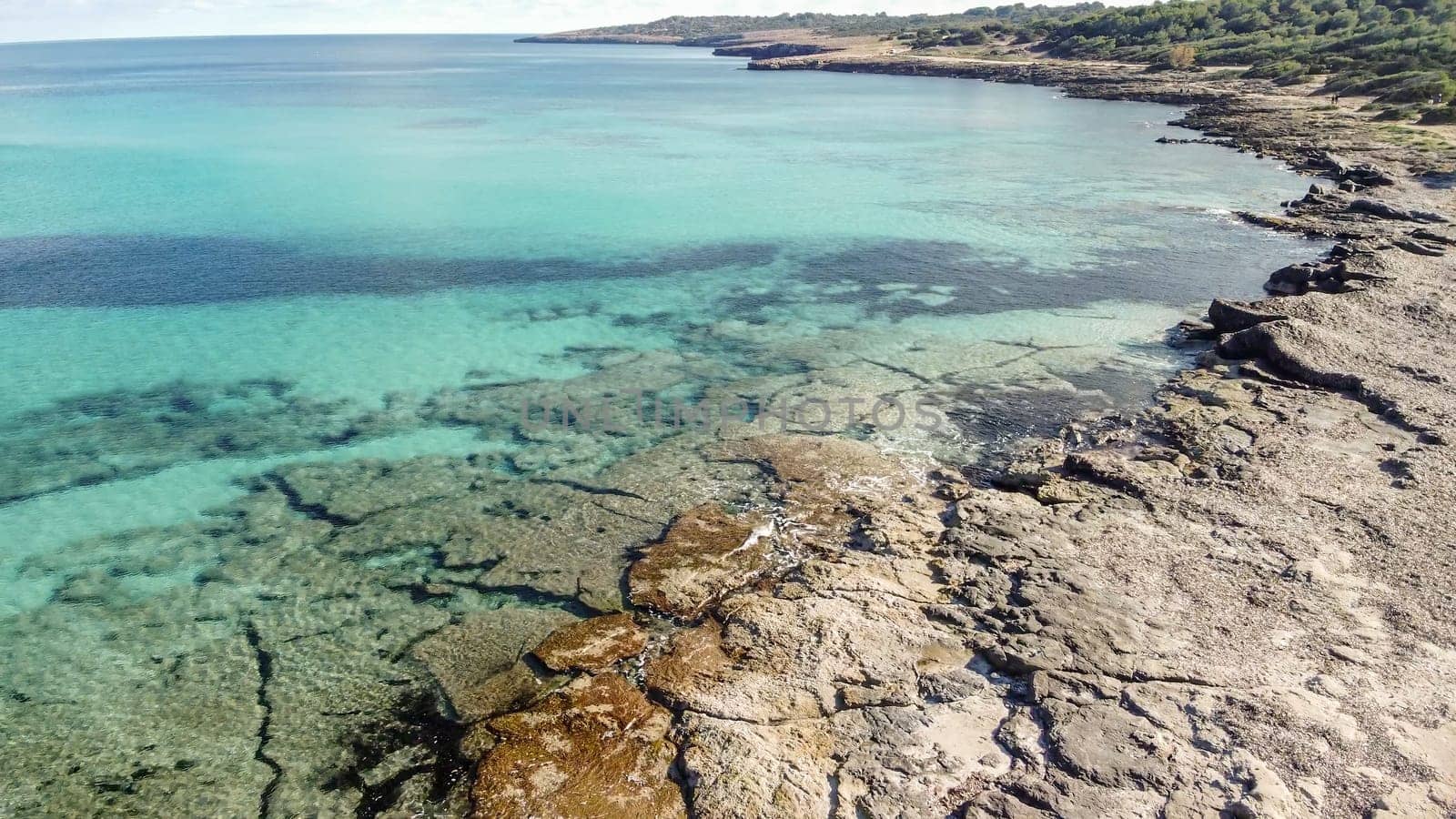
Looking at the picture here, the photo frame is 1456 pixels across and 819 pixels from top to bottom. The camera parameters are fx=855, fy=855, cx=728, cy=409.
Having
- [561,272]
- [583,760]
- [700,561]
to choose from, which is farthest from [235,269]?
[583,760]

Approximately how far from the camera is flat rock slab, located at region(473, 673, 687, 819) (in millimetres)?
7105

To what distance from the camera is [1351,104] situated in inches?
1779

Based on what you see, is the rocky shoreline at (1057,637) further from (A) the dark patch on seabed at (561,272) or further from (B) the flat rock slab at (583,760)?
(A) the dark patch on seabed at (561,272)

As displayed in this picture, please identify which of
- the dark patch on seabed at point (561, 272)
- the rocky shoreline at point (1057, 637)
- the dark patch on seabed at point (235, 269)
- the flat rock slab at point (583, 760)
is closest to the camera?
the rocky shoreline at point (1057, 637)

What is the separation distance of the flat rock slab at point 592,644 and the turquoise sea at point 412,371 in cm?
37

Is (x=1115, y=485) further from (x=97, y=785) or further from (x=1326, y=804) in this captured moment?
(x=97, y=785)

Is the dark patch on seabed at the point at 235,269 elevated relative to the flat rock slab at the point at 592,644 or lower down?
elevated

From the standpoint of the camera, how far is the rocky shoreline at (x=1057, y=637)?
22.8 feet

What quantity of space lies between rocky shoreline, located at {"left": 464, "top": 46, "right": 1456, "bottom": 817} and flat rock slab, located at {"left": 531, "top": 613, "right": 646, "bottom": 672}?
3 cm

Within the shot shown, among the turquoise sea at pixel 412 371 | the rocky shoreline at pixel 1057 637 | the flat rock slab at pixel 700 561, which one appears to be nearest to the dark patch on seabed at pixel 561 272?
the turquoise sea at pixel 412 371

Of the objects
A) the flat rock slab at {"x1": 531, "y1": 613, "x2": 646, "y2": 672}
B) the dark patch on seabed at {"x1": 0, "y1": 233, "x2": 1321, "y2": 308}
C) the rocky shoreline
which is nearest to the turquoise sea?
the dark patch on seabed at {"x1": 0, "y1": 233, "x2": 1321, "y2": 308}

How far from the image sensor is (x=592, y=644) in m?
9.12

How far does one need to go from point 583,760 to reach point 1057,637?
4737 millimetres

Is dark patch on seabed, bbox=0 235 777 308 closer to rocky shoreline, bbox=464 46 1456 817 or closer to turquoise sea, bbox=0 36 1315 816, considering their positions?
turquoise sea, bbox=0 36 1315 816
